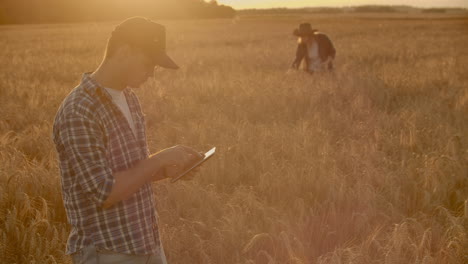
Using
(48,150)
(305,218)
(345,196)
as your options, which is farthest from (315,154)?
(48,150)

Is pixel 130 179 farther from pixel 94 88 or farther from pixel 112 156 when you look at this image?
pixel 94 88

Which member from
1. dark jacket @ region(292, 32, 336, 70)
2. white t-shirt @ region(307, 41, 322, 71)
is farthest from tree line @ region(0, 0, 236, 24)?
white t-shirt @ region(307, 41, 322, 71)

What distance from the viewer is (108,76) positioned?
159 cm

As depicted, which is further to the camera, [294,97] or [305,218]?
[294,97]

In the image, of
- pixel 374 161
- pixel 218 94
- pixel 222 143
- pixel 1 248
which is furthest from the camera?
pixel 218 94

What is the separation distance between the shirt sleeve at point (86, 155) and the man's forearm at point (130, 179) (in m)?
0.03

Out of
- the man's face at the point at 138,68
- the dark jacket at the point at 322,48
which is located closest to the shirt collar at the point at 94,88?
the man's face at the point at 138,68

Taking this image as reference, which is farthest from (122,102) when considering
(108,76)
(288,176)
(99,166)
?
(288,176)

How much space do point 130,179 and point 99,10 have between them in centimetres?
7525

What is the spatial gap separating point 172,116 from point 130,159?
184 inches

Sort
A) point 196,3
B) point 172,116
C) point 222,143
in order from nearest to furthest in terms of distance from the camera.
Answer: point 222,143 → point 172,116 → point 196,3

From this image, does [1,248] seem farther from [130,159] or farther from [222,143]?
[222,143]

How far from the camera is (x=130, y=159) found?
1688mm

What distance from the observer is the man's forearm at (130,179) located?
1.47m
